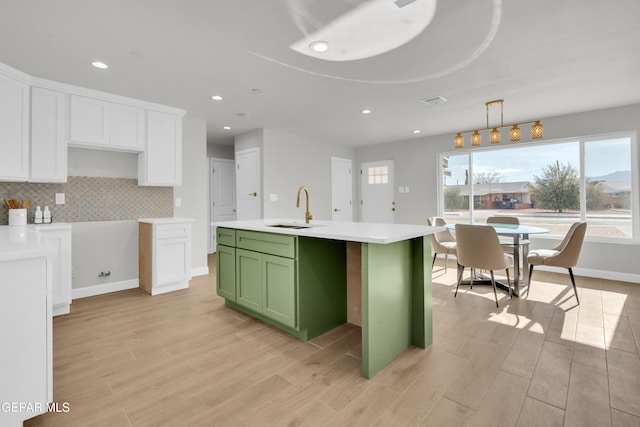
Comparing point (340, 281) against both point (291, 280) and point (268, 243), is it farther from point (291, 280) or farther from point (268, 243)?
point (268, 243)

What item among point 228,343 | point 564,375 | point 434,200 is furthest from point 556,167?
point 228,343

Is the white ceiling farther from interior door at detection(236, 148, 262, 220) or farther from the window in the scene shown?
interior door at detection(236, 148, 262, 220)

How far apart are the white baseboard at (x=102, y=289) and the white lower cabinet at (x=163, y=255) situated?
0.43 ft

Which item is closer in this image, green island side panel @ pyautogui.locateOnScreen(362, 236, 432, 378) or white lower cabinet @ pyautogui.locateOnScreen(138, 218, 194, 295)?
green island side panel @ pyautogui.locateOnScreen(362, 236, 432, 378)

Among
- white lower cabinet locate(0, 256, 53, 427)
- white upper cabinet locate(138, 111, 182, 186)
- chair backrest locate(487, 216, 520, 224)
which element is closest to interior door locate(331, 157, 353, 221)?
chair backrest locate(487, 216, 520, 224)

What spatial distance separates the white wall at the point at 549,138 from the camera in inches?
168

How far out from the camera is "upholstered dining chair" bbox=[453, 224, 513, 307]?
3.25 meters

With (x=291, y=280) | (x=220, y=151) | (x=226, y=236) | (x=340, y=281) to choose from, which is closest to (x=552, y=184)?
(x=340, y=281)

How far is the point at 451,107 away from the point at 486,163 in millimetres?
1973

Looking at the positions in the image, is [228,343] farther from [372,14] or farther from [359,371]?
[372,14]

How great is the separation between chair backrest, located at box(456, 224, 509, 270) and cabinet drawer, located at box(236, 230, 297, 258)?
2.04 m

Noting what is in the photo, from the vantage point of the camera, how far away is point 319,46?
8.31 ft

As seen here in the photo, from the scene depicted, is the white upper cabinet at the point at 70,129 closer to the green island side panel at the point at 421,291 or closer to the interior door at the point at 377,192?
the green island side panel at the point at 421,291

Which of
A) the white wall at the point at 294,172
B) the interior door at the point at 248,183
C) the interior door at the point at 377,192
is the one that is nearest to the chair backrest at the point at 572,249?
the interior door at the point at 377,192
